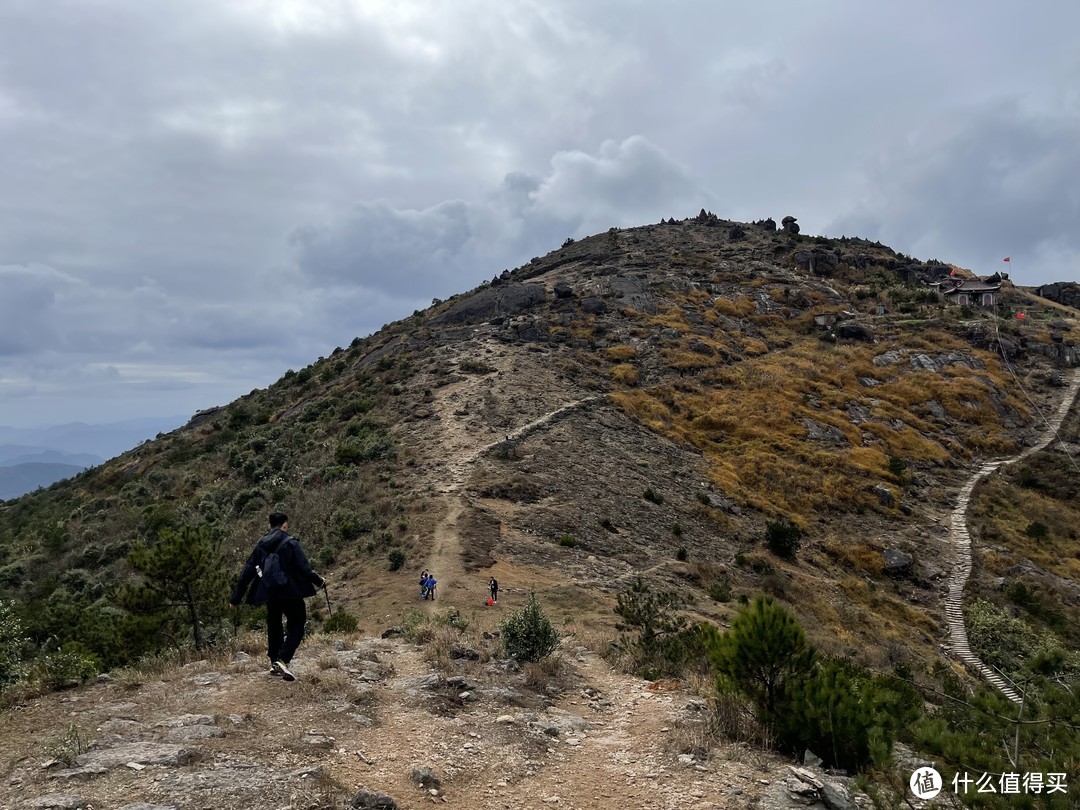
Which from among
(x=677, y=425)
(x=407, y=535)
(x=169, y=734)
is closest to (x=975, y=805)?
(x=169, y=734)

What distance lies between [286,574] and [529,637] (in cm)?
510

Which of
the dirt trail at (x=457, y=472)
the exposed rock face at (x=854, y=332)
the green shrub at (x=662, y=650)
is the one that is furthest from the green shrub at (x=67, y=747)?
the exposed rock face at (x=854, y=332)

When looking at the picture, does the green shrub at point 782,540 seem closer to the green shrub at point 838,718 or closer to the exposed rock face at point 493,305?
the green shrub at point 838,718

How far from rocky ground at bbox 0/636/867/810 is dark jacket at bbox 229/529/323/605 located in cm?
136

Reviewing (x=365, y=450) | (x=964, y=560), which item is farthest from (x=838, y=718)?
(x=964, y=560)

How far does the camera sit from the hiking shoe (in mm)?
8750

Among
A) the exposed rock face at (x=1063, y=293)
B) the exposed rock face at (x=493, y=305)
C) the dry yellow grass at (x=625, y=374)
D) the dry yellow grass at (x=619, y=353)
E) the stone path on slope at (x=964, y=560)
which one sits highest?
the exposed rock face at (x=1063, y=293)

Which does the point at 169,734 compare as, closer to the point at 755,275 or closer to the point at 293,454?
the point at 293,454

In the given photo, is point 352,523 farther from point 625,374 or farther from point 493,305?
point 493,305

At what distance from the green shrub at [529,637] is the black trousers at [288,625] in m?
4.16

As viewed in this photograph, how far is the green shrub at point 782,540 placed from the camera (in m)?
28.6

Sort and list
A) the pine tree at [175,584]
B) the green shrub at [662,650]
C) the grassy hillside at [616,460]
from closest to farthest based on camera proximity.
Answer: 1. the green shrub at [662,650]
2. the pine tree at [175,584]
3. the grassy hillside at [616,460]

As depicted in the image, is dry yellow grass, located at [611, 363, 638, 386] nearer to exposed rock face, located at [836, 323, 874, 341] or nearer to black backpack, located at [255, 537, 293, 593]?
exposed rock face, located at [836, 323, 874, 341]

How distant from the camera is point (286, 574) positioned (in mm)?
8398
